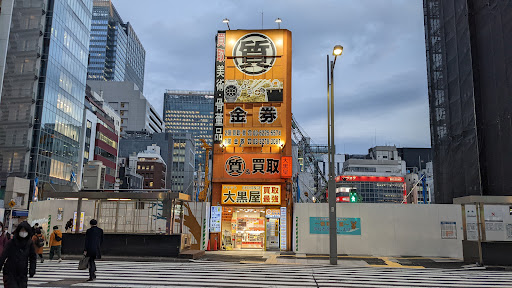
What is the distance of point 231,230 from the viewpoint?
1205 inches

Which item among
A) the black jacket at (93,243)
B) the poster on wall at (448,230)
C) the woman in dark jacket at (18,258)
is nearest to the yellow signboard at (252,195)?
the poster on wall at (448,230)

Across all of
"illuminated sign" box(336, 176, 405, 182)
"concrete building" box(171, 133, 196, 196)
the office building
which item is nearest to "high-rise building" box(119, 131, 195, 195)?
"concrete building" box(171, 133, 196, 196)

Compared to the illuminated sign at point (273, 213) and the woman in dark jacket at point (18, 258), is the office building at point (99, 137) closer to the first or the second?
the illuminated sign at point (273, 213)

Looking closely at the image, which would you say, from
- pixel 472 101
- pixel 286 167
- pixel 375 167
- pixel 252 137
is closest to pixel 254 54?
pixel 252 137

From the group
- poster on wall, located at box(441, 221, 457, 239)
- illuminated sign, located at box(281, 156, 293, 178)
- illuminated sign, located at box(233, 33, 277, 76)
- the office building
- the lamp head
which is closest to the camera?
the lamp head

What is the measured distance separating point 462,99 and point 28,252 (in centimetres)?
3344

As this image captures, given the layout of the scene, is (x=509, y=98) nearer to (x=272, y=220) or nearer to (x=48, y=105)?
(x=272, y=220)

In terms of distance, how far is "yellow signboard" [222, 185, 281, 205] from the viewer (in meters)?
30.3

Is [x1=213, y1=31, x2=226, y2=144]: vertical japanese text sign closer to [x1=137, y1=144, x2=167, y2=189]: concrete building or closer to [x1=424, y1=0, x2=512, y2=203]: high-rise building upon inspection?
[x1=424, y1=0, x2=512, y2=203]: high-rise building

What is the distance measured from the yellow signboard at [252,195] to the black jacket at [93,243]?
16651 millimetres

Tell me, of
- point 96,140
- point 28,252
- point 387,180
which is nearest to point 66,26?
point 96,140

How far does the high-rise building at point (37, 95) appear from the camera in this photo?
208 ft

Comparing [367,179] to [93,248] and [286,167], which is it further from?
[93,248]

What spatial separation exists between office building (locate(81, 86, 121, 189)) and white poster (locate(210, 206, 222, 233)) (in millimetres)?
62089
